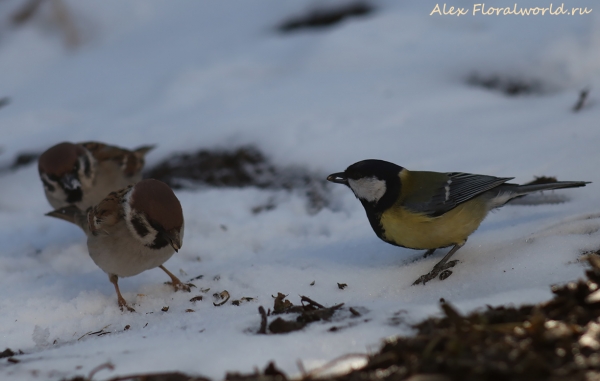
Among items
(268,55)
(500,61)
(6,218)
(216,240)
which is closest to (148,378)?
(216,240)

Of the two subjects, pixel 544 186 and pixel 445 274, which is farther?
pixel 544 186

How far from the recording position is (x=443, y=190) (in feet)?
14.1

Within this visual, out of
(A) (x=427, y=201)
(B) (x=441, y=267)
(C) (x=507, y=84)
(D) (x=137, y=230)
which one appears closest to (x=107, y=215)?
(D) (x=137, y=230)

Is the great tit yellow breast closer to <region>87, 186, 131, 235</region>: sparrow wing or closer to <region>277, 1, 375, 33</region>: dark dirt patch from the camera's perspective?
<region>87, 186, 131, 235</region>: sparrow wing

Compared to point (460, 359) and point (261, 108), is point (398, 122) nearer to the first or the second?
point (261, 108)

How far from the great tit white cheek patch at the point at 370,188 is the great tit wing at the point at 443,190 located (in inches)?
8.2

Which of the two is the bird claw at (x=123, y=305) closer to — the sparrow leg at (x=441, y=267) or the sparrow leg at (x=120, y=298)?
the sparrow leg at (x=120, y=298)

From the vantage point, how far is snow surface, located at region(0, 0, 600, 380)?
3.34 meters

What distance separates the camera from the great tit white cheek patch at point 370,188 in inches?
171

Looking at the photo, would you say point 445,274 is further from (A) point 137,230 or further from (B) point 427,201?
(A) point 137,230

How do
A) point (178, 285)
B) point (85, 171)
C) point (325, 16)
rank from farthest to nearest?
point (325, 16)
point (85, 171)
point (178, 285)

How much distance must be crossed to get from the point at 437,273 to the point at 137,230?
87.4 inches

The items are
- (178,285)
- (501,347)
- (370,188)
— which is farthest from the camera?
(178,285)

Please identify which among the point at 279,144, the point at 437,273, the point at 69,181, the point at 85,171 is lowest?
the point at 437,273
